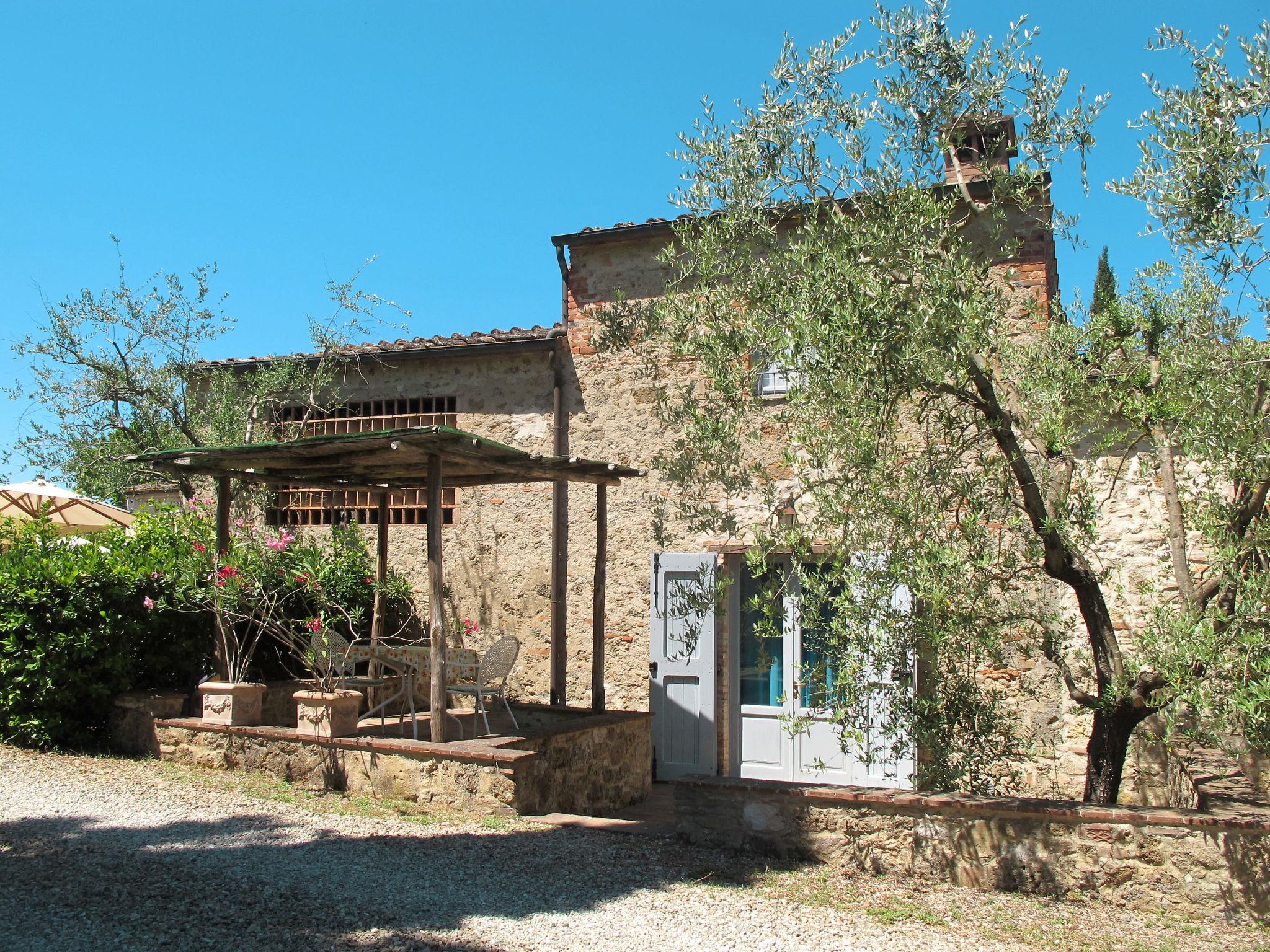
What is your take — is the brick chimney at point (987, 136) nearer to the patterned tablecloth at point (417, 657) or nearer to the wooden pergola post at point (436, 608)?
the wooden pergola post at point (436, 608)

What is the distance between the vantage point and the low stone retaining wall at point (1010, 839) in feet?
14.9

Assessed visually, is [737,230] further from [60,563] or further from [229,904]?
[60,563]

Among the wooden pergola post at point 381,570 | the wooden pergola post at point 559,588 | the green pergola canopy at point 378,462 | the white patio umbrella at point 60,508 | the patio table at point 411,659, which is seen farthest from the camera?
the white patio umbrella at point 60,508

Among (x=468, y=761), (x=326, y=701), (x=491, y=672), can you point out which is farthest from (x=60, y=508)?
(x=468, y=761)

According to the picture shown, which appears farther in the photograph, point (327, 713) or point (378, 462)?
point (378, 462)

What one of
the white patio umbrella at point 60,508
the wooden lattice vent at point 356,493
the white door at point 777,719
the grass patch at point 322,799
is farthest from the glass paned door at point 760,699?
the white patio umbrella at point 60,508

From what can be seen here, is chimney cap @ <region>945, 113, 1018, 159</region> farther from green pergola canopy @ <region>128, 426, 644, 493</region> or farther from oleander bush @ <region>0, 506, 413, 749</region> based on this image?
oleander bush @ <region>0, 506, 413, 749</region>

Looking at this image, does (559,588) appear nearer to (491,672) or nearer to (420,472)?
(420,472)

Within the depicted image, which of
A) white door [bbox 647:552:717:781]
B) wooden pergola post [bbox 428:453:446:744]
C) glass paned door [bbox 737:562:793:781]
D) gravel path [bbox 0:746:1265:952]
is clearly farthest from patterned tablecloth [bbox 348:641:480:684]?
glass paned door [bbox 737:562:793:781]

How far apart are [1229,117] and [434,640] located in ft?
17.7

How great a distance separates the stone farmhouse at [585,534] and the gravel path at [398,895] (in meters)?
2.85

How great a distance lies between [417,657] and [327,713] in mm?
795

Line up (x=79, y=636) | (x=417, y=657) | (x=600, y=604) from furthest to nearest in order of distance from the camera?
(x=600, y=604)
(x=79, y=636)
(x=417, y=657)

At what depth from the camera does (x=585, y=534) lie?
9523mm
